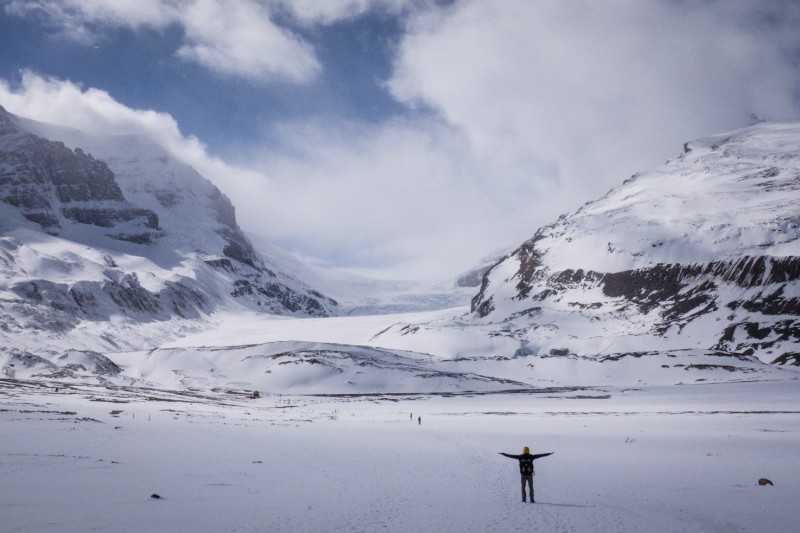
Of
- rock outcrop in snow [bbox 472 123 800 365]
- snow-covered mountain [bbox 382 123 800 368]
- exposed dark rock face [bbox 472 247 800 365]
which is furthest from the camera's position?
rock outcrop in snow [bbox 472 123 800 365]

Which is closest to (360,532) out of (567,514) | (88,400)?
(567,514)

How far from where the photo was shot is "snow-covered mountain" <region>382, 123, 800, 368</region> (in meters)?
129

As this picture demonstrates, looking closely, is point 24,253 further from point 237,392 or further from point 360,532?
point 360,532

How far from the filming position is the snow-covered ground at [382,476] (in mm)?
13602

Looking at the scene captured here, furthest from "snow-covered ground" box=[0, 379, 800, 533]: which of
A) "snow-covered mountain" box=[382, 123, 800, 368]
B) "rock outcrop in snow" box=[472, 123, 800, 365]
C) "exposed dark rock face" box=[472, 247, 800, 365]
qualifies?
"exposed dark rock face" box=[472, 247, 800, 365]

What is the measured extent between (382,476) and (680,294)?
15907cm

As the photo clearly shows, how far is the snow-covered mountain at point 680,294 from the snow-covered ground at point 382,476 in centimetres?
8434

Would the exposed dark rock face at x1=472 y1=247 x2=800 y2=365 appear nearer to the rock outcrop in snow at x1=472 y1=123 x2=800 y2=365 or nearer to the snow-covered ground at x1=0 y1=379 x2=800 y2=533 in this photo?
the rock outcrop in snow at x1=472 y1=123 x2=800 y2=365

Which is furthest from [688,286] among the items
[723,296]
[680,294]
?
[723,296]

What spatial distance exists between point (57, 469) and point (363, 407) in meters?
54.5

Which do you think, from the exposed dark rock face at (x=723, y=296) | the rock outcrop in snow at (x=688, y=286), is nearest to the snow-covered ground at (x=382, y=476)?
the rock outcrop in snow at (x=688, y=286)

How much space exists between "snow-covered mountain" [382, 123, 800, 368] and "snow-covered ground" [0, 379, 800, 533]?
3320 inches

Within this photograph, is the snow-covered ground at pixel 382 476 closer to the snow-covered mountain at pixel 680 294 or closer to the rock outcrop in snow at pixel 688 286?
the snow-covered mountain at pixel 680 294

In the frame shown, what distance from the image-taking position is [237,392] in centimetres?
9456
